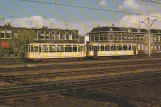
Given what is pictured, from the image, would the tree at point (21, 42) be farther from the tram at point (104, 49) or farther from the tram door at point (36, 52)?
the tram door at point (36, 52)

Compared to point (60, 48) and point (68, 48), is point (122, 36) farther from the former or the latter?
point (60, 48)

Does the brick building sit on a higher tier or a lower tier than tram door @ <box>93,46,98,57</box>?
higher

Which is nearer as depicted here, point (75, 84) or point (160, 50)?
point (75, 84)

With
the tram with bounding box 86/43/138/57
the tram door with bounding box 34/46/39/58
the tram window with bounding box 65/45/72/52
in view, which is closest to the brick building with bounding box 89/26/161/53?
the tram with bounding box 86/43/138/57

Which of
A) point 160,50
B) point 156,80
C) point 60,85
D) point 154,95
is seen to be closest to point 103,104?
point 154,95

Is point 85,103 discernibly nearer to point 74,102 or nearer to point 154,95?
point 74,102

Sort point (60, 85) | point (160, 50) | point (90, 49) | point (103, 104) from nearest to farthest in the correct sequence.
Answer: point (103, 104) → point (60, 85) → point (90, 49) → point (160, 50)

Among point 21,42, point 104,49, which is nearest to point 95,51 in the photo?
point 104,49

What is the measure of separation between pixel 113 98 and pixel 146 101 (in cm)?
137

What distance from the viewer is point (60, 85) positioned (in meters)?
17.3

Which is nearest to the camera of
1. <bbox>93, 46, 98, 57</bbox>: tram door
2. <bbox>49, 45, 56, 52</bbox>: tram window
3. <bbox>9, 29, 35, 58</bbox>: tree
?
<bbox>49, 45, 56, 52</bbox>: tram window

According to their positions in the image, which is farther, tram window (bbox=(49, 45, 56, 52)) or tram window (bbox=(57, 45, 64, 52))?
tram window (bbox=(57, 45, 64, 52))

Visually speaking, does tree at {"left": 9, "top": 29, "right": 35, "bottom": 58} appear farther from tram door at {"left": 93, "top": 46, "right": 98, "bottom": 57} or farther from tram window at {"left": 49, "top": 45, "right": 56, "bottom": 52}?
tram window at {"left": 49, "top": 45, "right": 56, "bottom": 52}

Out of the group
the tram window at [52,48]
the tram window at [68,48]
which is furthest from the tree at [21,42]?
the tram window at [52,48]
